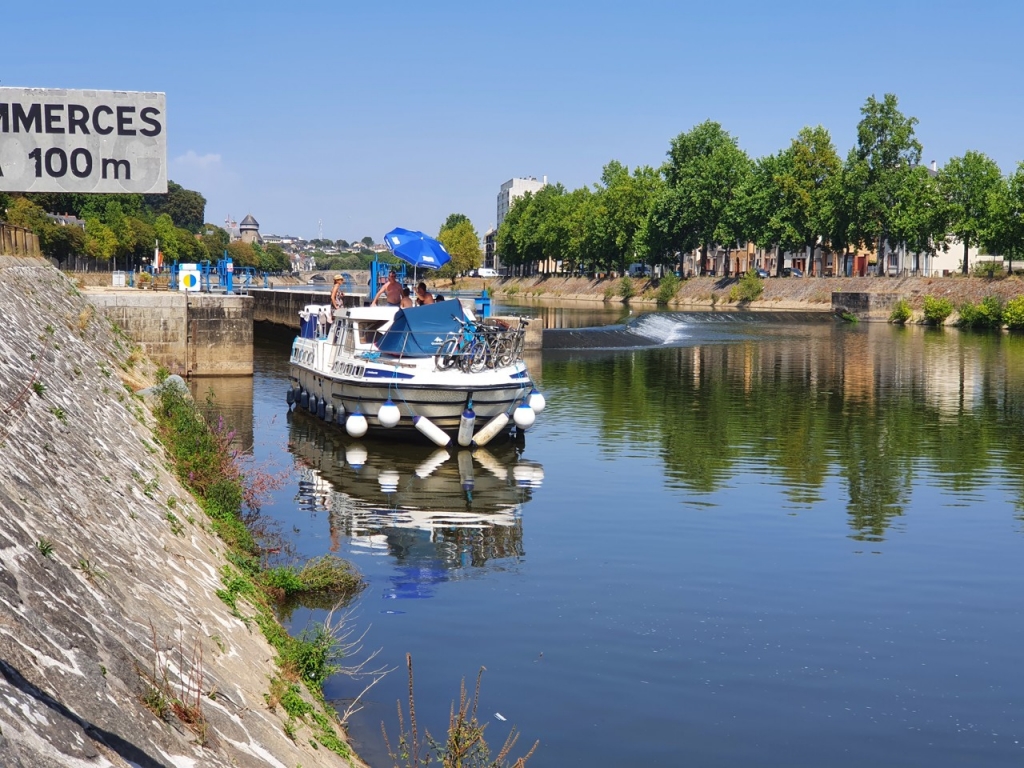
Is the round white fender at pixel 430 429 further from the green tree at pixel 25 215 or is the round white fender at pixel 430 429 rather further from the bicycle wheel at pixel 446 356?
the green tree at pixel 25 215

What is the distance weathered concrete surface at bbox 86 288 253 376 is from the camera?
43.4m

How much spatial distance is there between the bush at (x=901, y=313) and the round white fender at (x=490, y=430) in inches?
2749

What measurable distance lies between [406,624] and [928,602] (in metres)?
7.78

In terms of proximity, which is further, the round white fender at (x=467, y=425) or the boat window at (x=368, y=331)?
the boat window at (x=368, y=331)

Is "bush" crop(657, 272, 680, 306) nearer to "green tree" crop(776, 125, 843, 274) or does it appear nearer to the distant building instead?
"green tree" crop(776, 125, 843, 274)

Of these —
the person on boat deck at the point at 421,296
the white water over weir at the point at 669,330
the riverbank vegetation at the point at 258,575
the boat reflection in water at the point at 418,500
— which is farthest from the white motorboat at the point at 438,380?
the white water over weir at the point at 669,330

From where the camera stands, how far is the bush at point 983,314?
8469 centimetres

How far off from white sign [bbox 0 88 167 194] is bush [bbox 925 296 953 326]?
84816 millimetres

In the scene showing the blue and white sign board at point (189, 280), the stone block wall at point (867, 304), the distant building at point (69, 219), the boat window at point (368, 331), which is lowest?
the boat window at point (368, 331)

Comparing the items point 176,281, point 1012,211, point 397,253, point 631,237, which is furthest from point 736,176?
point 397,253

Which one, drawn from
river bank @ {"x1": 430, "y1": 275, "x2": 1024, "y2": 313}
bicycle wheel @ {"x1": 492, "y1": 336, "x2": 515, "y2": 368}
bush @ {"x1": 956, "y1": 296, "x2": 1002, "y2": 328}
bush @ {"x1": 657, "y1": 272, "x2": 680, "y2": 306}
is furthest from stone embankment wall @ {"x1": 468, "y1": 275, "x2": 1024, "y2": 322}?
bicycle wheel @ {"x1": 492, "y1": 336, "x2": 515, "y2": 368}

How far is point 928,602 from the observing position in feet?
55.0

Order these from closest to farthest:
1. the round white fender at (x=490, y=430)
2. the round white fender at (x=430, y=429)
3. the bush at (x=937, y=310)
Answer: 1. the round white fender at (x=430, y=429)
2. the round white fender at (x=490, y=430)
3. the bush at (x=937, y=310)

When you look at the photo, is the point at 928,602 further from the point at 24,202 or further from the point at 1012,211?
the point at 24,202
